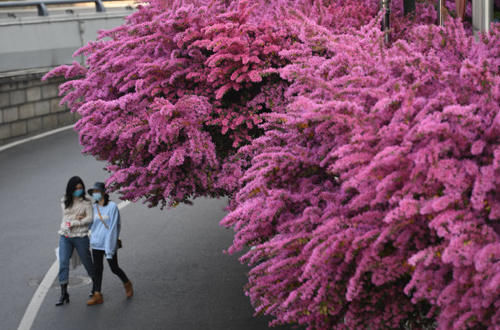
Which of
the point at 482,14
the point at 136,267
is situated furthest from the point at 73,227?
the point at 482,14

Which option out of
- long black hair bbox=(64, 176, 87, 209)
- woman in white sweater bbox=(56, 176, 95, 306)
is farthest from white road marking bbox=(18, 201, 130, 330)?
long black hair bbox=(64, 176, 87, 209)

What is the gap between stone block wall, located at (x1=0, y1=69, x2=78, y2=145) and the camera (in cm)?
2238

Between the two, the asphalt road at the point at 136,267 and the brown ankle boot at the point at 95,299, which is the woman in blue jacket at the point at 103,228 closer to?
the brown ankle boot at the point at 95,299

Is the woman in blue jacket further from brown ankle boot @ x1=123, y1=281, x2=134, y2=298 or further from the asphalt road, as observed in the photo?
the asphalt road

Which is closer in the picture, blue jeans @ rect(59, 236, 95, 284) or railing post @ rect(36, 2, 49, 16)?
blue jeans @ rect(59, 236, 95, 284)

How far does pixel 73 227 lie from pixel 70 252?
0.48 m

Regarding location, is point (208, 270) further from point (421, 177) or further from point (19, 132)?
point (19, 132)

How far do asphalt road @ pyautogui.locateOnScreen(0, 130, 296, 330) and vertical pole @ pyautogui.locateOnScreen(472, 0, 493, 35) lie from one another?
16.4ft

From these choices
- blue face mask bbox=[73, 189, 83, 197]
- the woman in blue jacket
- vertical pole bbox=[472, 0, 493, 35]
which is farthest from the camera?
blue face mask bbox=[73, 189, 83, 197]

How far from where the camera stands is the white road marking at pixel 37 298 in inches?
459

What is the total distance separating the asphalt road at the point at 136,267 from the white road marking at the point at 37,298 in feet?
0.28

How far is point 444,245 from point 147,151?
5507 mm

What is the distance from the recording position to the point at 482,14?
33.0 feet

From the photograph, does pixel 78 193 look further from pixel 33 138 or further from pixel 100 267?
pixel 33 138
